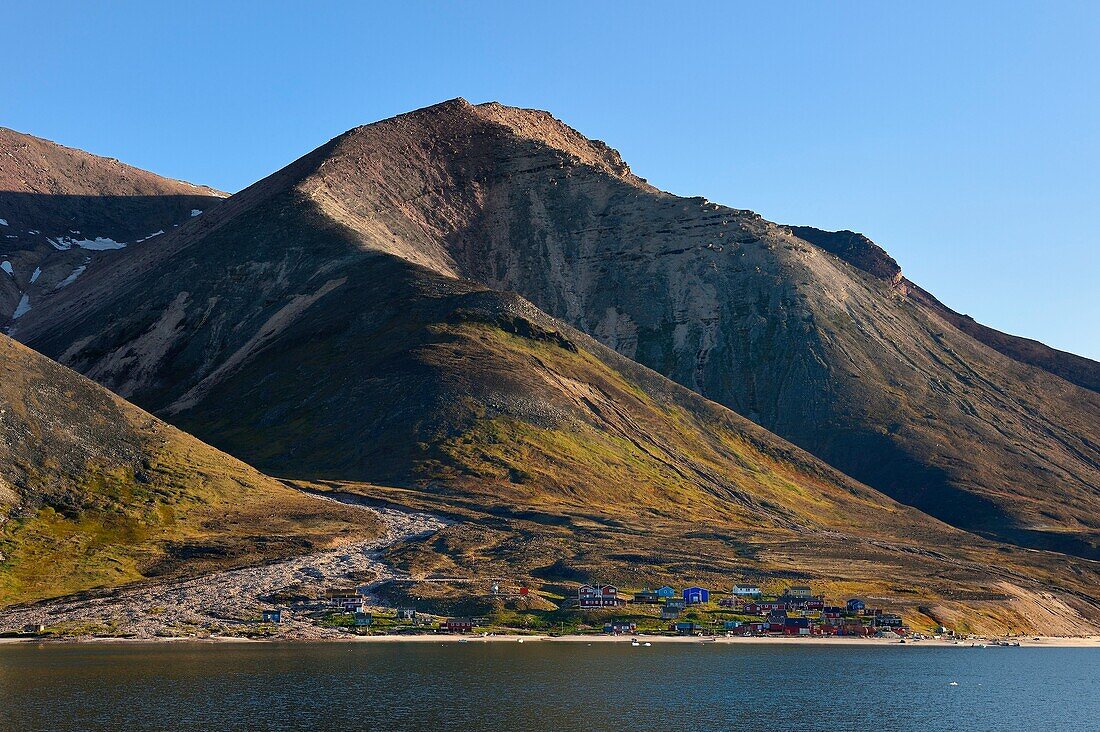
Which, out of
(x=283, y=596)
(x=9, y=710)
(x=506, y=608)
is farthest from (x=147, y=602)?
(x=9, y=710)

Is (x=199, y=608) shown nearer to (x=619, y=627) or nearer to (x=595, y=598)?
(x=595, y=598)

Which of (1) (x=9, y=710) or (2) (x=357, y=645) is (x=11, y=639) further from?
(1) (x=9, y=710)

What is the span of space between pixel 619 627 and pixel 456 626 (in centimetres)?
2594

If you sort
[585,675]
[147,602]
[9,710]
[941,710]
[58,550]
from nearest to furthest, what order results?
[9,710] < [941,710] < [585,675] < [147,602] < [58,550]

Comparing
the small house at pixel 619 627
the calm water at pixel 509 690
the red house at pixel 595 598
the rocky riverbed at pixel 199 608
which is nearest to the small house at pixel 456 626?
the calm water at pixel 509 690

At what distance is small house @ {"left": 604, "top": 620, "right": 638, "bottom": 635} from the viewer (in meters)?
190

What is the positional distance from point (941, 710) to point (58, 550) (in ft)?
459

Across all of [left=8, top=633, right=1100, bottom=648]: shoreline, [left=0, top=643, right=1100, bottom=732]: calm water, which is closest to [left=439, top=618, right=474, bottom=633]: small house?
[left=8, top=633, right=1100, bottom=648]: shoreline

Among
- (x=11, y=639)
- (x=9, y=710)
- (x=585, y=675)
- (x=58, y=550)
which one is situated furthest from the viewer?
(x=58, y=550)

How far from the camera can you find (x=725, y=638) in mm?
189750

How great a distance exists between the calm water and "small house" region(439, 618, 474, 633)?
6.39 metres

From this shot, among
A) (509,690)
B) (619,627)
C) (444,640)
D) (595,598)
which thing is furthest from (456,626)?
(509,690)

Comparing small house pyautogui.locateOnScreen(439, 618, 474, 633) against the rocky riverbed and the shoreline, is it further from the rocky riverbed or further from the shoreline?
the rocky riverbed

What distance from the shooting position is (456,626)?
7293 inches
